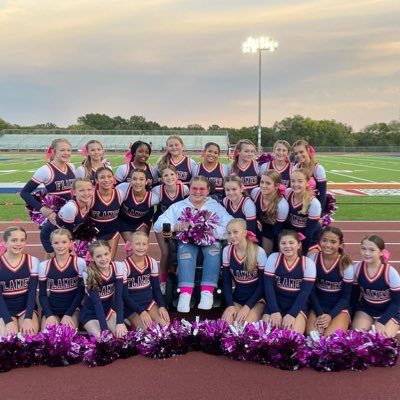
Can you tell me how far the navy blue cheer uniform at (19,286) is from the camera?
328 centimetres

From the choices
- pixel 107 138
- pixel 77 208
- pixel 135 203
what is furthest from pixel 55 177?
pixel 107 138

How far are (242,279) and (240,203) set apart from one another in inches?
29.8

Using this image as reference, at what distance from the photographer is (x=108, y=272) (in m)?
3.34

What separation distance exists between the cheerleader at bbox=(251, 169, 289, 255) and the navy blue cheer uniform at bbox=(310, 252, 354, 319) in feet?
1.96

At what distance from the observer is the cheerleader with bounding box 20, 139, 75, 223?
13.9ft

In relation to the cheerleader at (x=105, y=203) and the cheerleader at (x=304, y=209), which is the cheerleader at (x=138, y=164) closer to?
the cheerleader at (x=105, y=203)

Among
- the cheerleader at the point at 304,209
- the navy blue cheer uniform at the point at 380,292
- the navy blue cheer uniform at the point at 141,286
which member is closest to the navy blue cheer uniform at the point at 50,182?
the navy blue cheer uniform at the point at 141,286

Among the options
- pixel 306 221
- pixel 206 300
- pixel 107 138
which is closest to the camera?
pixel 206 300

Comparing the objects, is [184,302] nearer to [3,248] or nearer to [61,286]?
[61,286]

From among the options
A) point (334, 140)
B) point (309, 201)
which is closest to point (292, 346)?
point (309, 201)

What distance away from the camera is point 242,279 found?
356 centimetres

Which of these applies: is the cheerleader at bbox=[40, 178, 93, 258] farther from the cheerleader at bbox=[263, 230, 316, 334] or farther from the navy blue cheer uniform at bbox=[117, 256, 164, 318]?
the cheerleader at bbox=[263, 230, 316, 334]

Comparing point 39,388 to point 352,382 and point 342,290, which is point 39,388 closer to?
point 352,382

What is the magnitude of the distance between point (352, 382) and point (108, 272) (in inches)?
73.1
